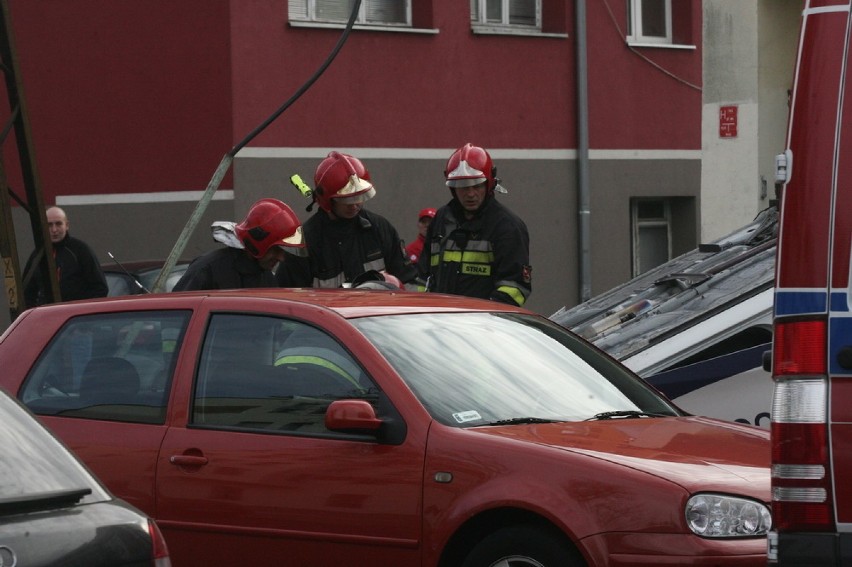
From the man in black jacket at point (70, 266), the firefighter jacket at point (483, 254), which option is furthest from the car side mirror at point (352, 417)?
the man in black jacket at point (70, 266)

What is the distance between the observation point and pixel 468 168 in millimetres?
9281

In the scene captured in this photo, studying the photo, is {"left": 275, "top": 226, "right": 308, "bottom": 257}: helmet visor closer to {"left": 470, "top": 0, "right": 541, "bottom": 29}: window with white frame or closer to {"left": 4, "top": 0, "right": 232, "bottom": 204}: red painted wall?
{"left": 4, "top": 0, "right": 232, "bottom": 204}: red painted wall

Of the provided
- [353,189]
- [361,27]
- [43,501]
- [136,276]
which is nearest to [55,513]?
[43,501]

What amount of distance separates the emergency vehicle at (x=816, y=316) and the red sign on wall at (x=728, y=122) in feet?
57.7

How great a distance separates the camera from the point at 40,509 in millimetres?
3879

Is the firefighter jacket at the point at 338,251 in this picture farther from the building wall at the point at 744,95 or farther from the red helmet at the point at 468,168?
the building wall at the point at 744,95

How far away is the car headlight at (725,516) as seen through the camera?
5.43 meters

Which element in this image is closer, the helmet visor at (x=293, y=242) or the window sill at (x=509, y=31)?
the helmet visor at (x=293, y=242)

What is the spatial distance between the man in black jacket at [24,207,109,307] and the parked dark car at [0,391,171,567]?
8.96m

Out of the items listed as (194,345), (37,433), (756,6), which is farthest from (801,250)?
(756,6)

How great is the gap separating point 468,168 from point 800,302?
189 inches

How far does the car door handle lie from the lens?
20.7ft

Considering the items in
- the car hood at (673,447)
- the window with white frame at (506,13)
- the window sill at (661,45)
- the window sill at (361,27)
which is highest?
the window with white frame at (506,13)

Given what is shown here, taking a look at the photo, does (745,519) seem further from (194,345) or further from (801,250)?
(194,345)
